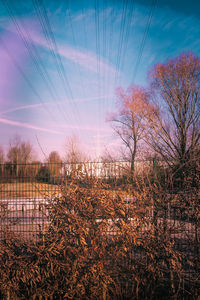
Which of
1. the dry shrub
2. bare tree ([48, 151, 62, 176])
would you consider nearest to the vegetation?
the dry shrub

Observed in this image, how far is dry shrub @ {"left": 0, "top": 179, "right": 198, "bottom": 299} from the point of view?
3.31 metres

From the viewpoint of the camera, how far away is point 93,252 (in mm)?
3342

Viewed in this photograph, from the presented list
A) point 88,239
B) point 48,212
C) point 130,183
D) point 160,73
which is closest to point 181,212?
point 130,183

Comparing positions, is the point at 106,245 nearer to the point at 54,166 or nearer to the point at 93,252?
the point at 93,252

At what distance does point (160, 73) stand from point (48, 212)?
13.3 meters

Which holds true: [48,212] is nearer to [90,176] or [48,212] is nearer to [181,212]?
[90,176]

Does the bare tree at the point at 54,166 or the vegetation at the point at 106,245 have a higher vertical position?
the bare tree at the point at 54,166

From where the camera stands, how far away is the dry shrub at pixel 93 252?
10.8 feet

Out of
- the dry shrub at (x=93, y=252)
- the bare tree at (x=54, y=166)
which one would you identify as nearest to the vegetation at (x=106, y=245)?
the dry shrub at (x=93, y=252)

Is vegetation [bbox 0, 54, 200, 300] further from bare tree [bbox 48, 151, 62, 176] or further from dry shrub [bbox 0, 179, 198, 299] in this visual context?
bare tree [bbox 48, 151, 62, 176]

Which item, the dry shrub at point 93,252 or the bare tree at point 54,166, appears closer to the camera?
the dry shrub at point 93,252

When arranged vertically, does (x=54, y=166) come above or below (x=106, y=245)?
above

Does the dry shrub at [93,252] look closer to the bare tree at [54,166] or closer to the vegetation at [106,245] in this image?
the vegetation at [106,245]

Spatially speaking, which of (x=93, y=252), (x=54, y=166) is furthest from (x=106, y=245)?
(x=54, y=166)
